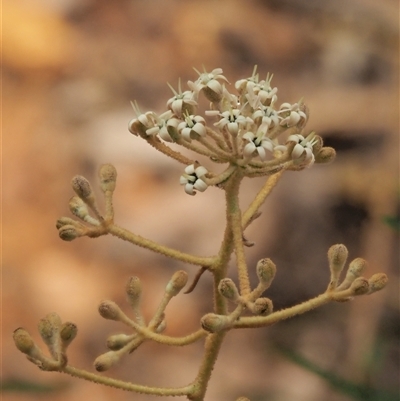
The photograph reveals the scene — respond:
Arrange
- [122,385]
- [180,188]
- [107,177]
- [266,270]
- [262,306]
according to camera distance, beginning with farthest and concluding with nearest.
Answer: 1. [180,188]
2. [107,177]
3. [122,385]
4. [266,270]
5. [262,306]

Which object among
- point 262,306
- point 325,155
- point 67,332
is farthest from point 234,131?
point 67,332

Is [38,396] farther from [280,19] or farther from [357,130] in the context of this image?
[280,19]

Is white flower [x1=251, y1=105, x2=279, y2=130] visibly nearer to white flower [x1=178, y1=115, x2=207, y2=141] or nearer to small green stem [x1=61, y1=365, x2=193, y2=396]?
white flower [x1=178, y1=115, x2=207, y2=141]

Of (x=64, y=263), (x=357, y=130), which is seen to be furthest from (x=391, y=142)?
(x=64, y=263)

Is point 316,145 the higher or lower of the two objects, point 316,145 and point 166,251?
the higher

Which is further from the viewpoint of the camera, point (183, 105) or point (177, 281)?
point (177, 281)

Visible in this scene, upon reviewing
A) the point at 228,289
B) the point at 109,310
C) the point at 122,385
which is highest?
the point at 228,289

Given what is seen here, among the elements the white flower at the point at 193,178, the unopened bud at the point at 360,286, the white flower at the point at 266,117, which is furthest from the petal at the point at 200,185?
the unopened bud at the point at 360,286

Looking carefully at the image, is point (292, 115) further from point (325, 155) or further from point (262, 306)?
point (262, 306)
